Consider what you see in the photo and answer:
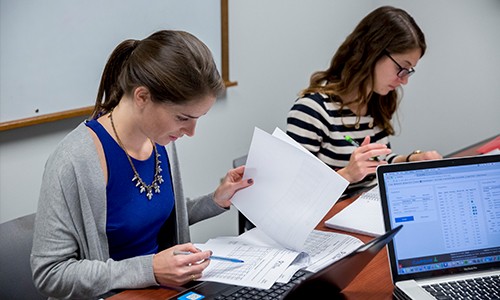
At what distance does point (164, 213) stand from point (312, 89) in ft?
2.64

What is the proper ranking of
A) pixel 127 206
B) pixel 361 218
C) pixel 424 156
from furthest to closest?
pixel 424 156, pixel 361 218, pixel 127 206

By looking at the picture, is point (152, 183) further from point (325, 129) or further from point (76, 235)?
point (325, 129)

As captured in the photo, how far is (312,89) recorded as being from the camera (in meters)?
2.28

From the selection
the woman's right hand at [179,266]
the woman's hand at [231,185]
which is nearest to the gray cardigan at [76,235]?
the woman's right hand at [179,266]

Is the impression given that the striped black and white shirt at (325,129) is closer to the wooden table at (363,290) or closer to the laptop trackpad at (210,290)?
the wooden table at (363,290)

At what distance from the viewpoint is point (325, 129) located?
222 cm

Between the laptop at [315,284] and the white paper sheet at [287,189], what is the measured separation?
134 millimetres

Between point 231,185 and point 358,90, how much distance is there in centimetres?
78

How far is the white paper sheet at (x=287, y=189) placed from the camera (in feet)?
4.92

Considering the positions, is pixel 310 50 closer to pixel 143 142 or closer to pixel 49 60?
pixel 49 60

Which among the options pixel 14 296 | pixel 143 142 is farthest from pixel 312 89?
pixel 14 296

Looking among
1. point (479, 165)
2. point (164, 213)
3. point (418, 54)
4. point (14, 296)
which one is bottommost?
point (14, 296)

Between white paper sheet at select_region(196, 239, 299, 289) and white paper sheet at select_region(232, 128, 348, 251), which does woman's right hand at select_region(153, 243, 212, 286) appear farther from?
white paper sheet at select_region(232, 128, 348, 251)

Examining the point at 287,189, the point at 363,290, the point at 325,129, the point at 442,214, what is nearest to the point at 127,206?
the point at 287,189
